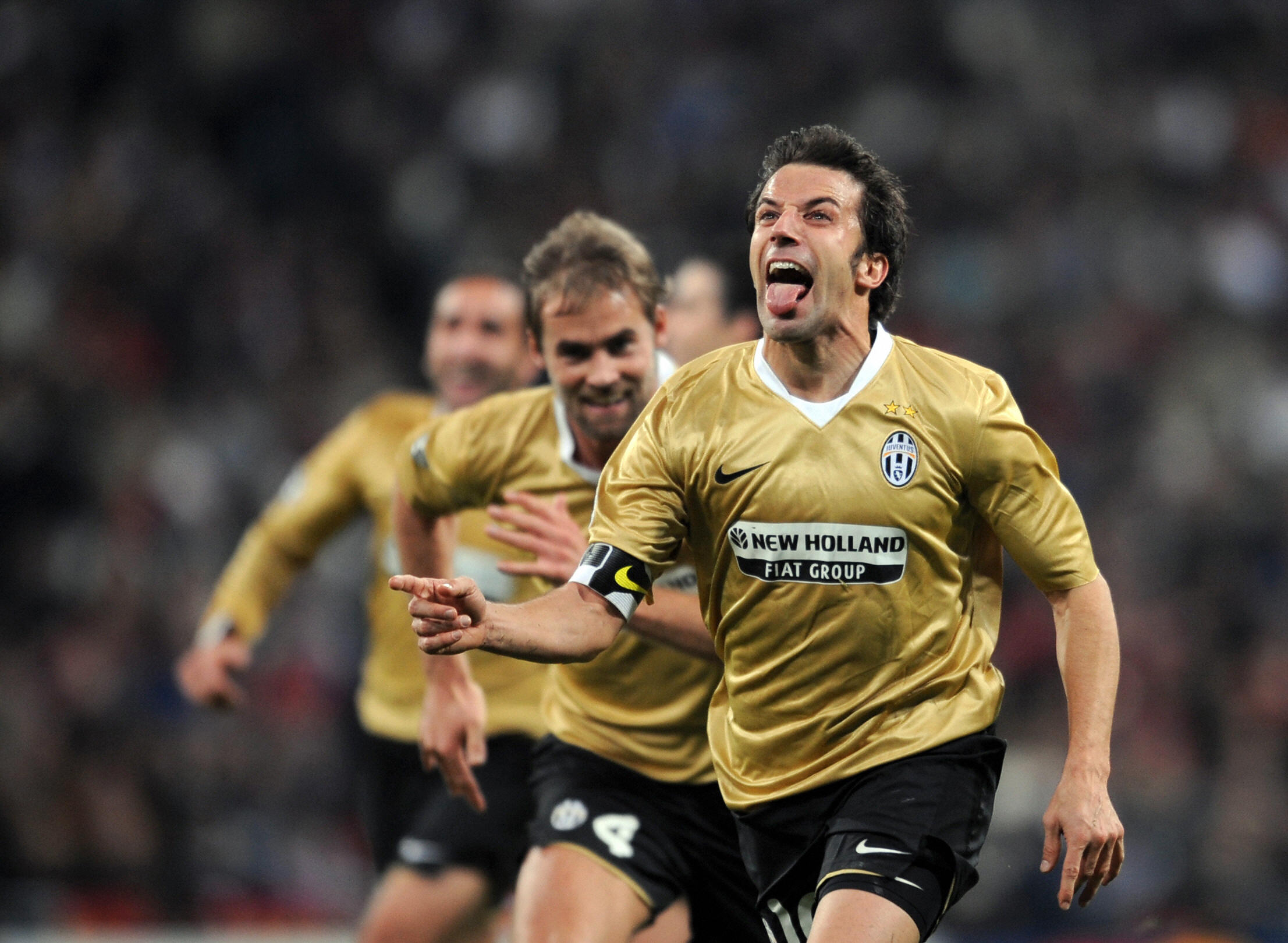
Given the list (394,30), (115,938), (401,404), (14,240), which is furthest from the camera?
(394,30)

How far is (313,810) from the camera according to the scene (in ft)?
30.2

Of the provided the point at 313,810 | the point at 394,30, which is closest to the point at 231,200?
the point at 394,30

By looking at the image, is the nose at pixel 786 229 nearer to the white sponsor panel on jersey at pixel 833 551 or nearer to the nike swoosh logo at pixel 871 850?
the white sponsor panel on jersey at pixel 833 551

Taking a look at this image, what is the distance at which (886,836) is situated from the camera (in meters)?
3.07

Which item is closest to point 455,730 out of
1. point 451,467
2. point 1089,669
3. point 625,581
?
point 451,467

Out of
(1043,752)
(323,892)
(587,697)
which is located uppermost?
(587,697)

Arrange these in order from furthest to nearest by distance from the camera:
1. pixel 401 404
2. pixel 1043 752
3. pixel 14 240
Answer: pixel 14 240
pixel 1043 752
pixel 401 404

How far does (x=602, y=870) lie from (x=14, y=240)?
30.1 feet

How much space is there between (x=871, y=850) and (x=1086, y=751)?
0.45m

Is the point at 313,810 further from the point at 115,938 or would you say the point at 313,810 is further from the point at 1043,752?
the point at 1043,752

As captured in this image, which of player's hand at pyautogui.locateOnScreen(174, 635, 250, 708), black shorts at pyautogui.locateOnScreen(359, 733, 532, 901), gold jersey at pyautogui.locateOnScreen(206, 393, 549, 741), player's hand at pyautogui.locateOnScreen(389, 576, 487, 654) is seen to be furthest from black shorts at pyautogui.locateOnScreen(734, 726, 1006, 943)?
player's hand at pyautogui.locateOnScreen(174, 635, 250, 708)

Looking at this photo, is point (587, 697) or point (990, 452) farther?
point (587, 697)

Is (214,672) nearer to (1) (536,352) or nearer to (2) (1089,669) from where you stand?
(1) (536,352)

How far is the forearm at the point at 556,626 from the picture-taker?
2941 millimetres
